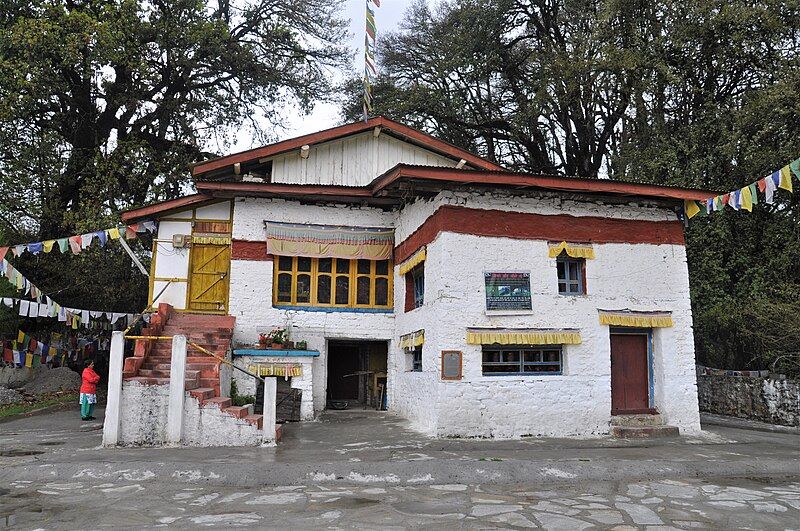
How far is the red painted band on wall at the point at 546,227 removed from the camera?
12055 mm

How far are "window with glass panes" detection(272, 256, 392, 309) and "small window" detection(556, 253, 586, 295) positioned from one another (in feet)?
15.2

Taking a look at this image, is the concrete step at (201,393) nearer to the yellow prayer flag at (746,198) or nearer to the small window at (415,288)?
the small window at (415,288)

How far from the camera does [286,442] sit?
35.8 ft

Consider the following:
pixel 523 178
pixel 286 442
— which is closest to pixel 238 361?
pixel 286 442

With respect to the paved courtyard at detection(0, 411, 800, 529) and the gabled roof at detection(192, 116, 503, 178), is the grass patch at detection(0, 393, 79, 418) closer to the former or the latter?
the paved courtyard at detection(0, 411, 800, 529)

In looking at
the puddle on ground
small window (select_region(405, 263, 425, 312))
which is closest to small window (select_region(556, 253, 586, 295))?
small window (select_region(405, 263, 425, 312))

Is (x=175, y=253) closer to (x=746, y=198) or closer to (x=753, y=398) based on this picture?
(x=746, y=198)

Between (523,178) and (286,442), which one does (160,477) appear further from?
(523,178)

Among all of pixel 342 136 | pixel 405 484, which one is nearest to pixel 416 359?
Answer: pixel 405 484

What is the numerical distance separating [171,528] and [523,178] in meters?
8.68

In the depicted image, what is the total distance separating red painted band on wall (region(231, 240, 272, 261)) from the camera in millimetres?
15023

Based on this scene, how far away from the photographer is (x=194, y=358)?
493 inches

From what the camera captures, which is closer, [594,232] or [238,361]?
[594,232]

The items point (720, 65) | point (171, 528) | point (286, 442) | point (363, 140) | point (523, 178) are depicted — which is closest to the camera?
point (171, 528)
